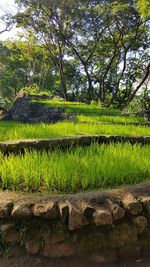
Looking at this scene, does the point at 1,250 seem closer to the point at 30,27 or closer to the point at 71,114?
the point at 71,114

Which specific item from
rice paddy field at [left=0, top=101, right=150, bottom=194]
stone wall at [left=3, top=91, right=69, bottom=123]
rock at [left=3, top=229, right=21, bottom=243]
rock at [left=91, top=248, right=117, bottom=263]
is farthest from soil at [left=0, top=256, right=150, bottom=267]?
stone wall at [left=3, top=91, right=69, bottom=123]

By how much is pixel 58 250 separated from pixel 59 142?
2060 millimetres

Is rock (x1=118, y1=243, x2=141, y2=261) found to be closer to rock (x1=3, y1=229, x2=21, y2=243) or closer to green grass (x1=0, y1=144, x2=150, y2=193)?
green grass (x1=0, y1=144, x2=150, y2=193)

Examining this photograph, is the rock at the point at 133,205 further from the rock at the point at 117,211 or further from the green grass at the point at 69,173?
the green grass at the point at 69,173

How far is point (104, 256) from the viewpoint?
2512 millimetres

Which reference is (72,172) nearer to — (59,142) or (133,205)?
(133,205)

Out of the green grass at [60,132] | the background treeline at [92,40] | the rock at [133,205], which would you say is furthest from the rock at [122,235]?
the background treeline at [92,40]

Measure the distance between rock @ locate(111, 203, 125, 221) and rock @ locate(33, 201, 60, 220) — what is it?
40cm

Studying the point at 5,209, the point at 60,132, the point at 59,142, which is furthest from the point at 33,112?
the point at 5,209

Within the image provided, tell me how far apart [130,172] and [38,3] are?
18.4 metres

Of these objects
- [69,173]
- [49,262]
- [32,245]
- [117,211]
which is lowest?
[49,262]

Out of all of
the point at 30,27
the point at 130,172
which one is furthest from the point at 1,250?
the point at 30,27

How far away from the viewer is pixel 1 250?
2.53 m

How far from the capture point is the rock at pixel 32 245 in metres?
2.47
